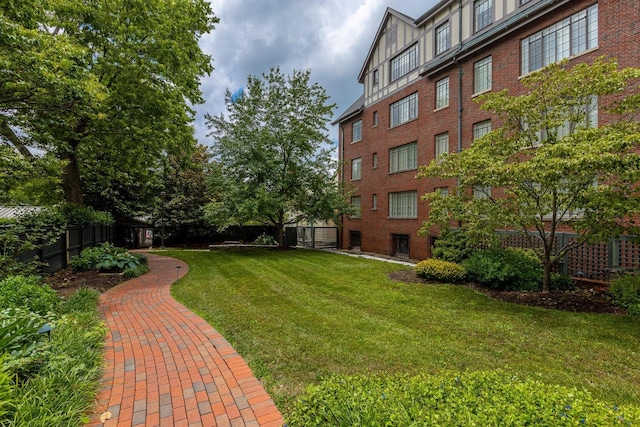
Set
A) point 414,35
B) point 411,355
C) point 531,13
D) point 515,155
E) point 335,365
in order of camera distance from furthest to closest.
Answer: point 414,35
point 531,13
point 515,155
point 411,355
point 335,365

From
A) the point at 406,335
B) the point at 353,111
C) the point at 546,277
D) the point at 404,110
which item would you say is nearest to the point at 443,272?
the point at 546,277

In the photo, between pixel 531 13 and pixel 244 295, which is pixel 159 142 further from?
pixel 531 13

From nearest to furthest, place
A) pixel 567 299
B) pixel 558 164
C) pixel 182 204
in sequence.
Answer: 1. pixel 558 164
2. pixel 567 299
3. pixel 182 204

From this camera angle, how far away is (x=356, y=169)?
1981cm

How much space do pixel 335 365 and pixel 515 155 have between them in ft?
20.4

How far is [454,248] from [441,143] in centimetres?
544

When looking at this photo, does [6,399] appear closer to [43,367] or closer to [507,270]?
[43,367]

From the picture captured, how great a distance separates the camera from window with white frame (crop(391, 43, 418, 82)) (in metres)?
15.4

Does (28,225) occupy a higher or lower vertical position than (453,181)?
lower

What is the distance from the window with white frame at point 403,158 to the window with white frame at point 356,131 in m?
3.64

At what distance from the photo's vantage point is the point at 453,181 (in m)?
12.9

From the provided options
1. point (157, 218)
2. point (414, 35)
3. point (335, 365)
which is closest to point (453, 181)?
point (414, 35)

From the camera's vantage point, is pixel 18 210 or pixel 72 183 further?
pixel 18 210

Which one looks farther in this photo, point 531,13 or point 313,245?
point 313,245
